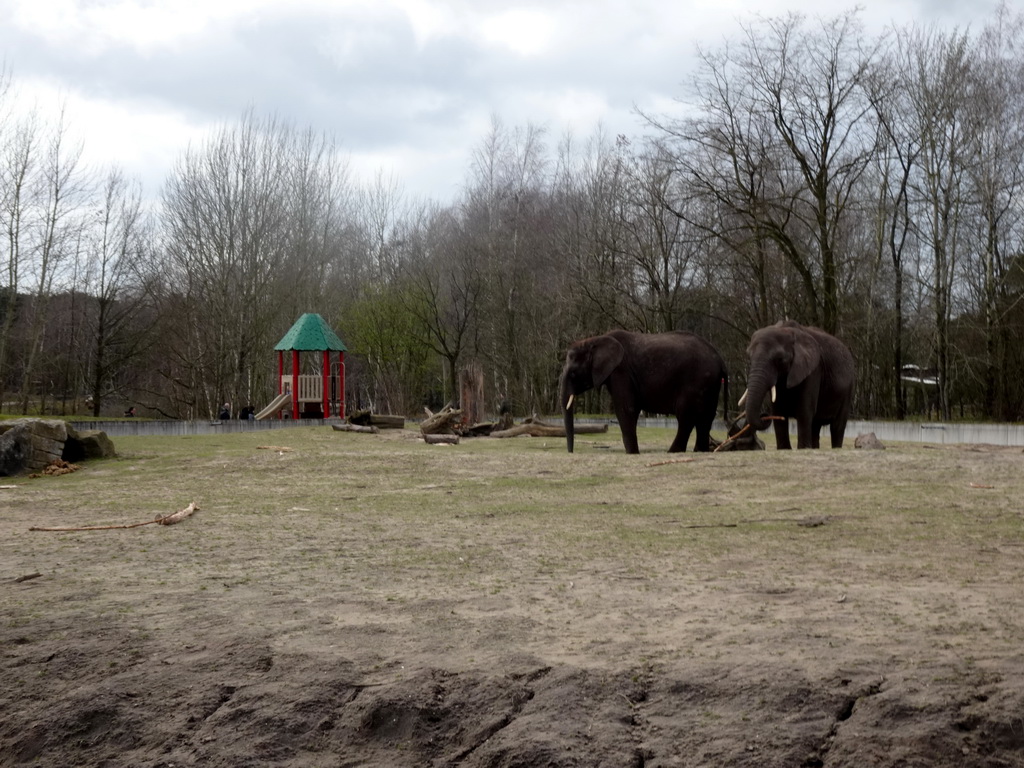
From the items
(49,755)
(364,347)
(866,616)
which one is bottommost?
(49,755)

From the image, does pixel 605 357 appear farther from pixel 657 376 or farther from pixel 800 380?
pixel 800 380

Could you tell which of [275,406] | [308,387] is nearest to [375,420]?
[275,406]

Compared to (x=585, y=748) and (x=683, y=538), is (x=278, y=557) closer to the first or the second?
(x=683, y=538)

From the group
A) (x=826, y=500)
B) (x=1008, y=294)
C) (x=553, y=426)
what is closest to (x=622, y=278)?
(x=1008, y=294)

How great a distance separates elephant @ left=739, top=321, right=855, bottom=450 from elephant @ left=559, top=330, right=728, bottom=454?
114 centimetres

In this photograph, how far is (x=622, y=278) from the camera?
43500 mm

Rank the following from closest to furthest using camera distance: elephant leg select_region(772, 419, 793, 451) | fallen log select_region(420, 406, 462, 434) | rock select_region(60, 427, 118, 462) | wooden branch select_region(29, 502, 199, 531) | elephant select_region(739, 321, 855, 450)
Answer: wooden branch select_region(29, 502, 199, 531) → elephant select_region(739, 321, 855, 450) → elephant leg select_region(772, 419, 793, 451) → rock select_region(60, 427, 118, 462) → fallen log select_region(420, 406, 462, 434)

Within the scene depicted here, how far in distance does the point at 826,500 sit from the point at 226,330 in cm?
4060

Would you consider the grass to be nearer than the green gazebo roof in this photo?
Yes

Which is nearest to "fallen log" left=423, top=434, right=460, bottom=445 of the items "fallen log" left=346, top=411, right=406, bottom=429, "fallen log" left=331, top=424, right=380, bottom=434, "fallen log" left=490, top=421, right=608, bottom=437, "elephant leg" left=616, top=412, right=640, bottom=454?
"fallen log" left=490, top=421, right=608, bottom=437

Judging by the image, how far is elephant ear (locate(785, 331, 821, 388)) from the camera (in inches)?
591

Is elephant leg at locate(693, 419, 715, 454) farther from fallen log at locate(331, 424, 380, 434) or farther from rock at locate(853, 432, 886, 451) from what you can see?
fallen log at locate(331, 424, 380, 434)

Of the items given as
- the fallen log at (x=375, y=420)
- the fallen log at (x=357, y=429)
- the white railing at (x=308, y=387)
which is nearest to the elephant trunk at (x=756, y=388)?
the fallen log at (x=357, y=429)

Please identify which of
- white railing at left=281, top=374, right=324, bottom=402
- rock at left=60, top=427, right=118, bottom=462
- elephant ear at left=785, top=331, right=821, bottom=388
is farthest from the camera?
white railing at left=281, top=374, right=324, bottom=402
